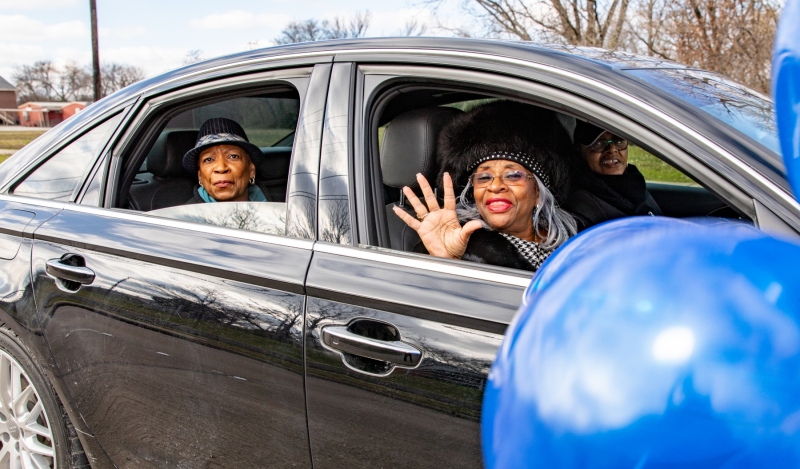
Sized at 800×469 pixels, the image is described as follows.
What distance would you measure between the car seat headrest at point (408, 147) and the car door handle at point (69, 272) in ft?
3.17

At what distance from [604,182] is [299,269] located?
170cm

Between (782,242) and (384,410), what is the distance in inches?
39.0

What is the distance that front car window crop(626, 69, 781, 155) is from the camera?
4.84ft

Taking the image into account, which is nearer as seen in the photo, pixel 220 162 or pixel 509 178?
pixel 509 178

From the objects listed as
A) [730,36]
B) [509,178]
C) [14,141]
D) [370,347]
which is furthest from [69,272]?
[14,141]

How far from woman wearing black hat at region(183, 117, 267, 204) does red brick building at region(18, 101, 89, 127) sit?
279 feet

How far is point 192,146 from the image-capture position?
3.38m

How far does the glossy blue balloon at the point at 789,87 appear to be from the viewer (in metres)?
0.80

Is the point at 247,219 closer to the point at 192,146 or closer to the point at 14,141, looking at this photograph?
the point at 192,146

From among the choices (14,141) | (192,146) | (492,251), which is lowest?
(14,141)

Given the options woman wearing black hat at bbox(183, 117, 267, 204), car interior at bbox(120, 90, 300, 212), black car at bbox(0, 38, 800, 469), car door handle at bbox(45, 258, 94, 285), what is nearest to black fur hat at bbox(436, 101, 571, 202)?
black car at bbox(0, 38, 800, 469)

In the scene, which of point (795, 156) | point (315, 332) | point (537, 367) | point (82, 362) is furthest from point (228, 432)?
point (795, 156)

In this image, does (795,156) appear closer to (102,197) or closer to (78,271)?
(78,271)

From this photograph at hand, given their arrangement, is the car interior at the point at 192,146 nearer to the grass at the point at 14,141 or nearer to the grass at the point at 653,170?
the grass at the point at 653,170
